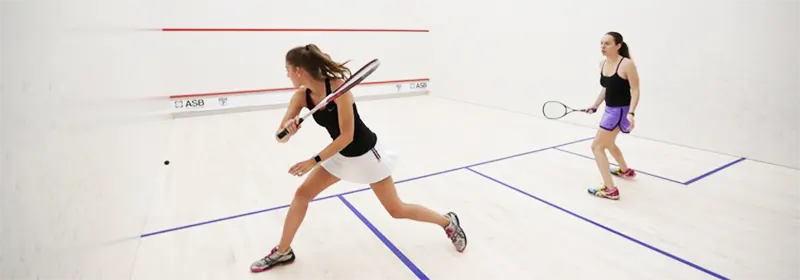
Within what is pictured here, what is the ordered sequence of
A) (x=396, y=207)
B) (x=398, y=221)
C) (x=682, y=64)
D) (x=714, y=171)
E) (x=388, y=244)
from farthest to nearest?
(x=682, y=64)
(x=714, y=171)
(x=398, y=221)
(x=388, y=244)
(x=396, y=207)

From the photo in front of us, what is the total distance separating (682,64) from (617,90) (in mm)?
1567

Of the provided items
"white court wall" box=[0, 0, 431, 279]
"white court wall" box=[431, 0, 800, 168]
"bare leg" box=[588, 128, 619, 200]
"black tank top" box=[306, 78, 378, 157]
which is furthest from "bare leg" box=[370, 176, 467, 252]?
"white court wall" box=[431, 0, 800, 168]

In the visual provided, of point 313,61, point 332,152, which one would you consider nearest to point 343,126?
point 332,152

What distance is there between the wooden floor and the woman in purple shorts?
6.5 inches

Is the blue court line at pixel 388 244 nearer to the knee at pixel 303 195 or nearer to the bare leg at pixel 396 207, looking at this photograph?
the bare leg at pixel 396 207

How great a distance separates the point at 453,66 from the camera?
6.03 m

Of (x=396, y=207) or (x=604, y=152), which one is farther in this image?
(x=604, y=152)

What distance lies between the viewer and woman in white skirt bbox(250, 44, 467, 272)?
1217 mm

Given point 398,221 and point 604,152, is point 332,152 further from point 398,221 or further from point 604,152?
point 604,152

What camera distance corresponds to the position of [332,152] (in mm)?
1234

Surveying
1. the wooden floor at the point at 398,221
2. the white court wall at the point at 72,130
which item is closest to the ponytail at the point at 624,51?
the wooden floor at the point at 398,221

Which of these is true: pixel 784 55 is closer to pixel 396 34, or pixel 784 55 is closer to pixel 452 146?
→ pixel 452 146

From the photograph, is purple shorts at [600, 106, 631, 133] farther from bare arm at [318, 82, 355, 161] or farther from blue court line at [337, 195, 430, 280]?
bare arm at [318, 82, 355, 161]

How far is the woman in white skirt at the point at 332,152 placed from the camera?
122cm
